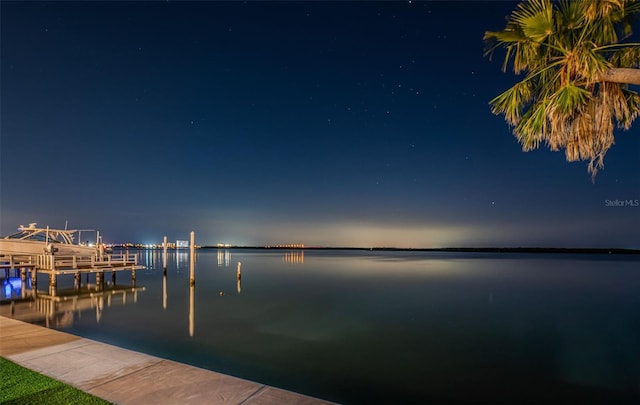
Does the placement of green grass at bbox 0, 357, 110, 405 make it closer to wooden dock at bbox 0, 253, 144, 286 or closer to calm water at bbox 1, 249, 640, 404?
calm water at bbox 1, 249, 640, 404

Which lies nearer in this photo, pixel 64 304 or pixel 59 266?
pixel 64 304

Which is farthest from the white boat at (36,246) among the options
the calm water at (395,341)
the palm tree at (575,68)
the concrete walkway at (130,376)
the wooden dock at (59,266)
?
the palm tree at (575,68)

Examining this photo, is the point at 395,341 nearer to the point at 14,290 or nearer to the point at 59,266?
the point at 59,266

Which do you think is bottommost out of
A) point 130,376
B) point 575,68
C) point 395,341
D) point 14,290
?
point 395,341

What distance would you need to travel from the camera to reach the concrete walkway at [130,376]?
5.72 metres

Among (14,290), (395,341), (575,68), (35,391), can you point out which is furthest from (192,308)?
(575,68)

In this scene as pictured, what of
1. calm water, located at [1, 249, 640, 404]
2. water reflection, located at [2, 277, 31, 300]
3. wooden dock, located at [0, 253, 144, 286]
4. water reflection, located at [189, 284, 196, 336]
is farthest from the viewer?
wooden dock, located at [0, 253, 144, 286]

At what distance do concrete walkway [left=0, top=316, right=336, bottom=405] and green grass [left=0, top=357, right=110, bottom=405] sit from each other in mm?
184

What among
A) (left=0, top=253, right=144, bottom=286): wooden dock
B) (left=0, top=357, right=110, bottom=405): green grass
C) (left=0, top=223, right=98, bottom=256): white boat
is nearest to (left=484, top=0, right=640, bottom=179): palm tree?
(left=0, top=357, right=110, bottom=405): green grass

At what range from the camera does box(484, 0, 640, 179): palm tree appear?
6.05 meters

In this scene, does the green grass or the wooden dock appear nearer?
the green grass

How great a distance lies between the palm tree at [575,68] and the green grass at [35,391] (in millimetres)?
9171

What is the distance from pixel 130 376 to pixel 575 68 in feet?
32.0

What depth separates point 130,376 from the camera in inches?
259
